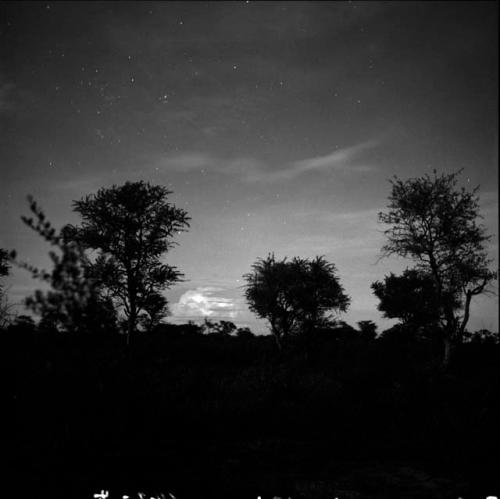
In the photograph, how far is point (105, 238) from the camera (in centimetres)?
2202

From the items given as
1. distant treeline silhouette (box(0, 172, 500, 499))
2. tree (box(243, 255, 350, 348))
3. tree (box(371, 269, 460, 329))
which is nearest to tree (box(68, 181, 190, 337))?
distant treeline silhouette (box(0, 172, 500, 499))

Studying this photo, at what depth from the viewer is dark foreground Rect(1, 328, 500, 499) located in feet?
18.6

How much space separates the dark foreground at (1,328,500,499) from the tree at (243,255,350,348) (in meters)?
18.4

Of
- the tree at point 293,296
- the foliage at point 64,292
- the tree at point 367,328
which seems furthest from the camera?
the tree at point 367,328

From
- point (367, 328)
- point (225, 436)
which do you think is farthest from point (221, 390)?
point (367, 328)

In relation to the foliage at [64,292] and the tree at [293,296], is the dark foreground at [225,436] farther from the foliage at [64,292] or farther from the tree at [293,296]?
the tree at [293,296]

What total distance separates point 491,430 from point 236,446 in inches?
276

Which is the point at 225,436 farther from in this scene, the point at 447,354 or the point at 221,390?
the point at 447,354

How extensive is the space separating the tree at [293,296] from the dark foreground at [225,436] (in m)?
18.4

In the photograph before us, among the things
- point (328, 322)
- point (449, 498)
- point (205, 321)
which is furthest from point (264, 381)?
point (205, 321)

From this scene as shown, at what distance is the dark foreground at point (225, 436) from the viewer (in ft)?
18.6

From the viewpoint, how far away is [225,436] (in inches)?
344

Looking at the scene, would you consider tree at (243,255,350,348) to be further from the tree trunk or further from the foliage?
the foliage

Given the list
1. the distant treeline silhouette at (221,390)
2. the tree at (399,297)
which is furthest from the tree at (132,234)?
the tree at (399,297)
